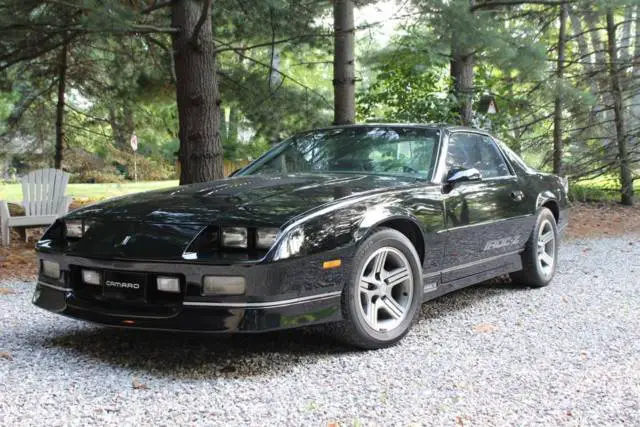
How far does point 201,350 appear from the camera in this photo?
3939 millimetres

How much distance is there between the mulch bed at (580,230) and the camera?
7219 mm

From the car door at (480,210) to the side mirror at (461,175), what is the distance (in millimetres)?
62

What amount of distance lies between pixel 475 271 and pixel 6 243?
20.1ft

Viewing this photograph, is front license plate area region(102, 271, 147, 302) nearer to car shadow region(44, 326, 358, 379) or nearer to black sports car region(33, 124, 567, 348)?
black sports car region(33, 124, 567, 348)

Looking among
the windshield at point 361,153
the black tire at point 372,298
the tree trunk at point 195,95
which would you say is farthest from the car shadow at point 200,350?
the tree trunk at point 195,95

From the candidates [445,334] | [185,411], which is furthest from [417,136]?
[185,411]

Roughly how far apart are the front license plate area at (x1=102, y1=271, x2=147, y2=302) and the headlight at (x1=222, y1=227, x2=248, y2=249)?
464mm

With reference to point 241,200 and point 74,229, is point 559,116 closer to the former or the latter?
point 241,200

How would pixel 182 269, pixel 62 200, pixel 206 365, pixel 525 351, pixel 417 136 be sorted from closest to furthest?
pixel 182 269, pixel 206 365, pixel 525 351, pixel 417 136, pixel 62 200

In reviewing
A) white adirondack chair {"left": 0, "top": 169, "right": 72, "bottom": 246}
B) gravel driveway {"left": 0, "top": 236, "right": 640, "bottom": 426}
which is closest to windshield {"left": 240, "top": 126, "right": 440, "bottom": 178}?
gravel driveway {"left": 0, "top": 236, "right": 640, "bottom": 426}

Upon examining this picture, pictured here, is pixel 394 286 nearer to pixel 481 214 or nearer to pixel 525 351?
pixel 525 351

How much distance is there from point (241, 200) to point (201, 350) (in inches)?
36.0

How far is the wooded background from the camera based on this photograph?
26.9 ft

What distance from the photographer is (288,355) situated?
A: 3.87m
